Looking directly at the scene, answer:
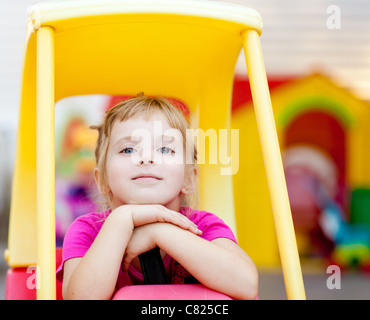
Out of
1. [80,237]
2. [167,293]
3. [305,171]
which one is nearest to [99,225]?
[80,237]

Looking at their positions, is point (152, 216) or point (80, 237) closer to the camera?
point (152, 216)

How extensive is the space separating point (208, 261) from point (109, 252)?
0.20m

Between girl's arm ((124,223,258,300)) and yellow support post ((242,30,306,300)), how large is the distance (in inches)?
3.7

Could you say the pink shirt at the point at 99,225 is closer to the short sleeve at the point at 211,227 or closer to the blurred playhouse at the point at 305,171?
the short sleeve at the point at 211,227

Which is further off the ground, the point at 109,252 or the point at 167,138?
the point at 167,138

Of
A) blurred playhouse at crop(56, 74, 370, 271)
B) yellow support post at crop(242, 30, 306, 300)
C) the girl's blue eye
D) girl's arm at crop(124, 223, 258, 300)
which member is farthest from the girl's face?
blurred playhouse at crop(56, 74, 370, 271)

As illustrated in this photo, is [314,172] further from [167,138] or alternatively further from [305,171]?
[167,138]

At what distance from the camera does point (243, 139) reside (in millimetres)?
4559

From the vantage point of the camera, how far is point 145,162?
4.05 ft

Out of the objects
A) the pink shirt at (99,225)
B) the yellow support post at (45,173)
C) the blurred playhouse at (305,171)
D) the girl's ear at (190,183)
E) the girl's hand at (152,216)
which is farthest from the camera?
the blurred playhouse at (305,171)

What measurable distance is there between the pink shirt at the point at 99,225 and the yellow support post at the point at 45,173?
0.19 meters

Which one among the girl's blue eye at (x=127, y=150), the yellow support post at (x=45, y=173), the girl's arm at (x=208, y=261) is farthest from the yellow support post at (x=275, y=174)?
the yellow support post at (x=45, y=173)

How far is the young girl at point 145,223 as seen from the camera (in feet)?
3.64
